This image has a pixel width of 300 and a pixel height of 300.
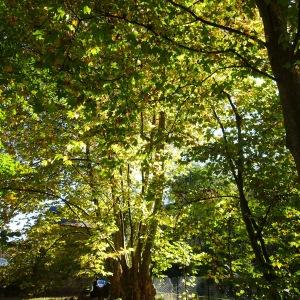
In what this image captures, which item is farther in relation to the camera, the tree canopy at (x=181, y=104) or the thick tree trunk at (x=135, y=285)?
the thick tree trunk at (x=135, y=285)

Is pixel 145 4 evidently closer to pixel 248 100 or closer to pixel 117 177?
pixel 248 100

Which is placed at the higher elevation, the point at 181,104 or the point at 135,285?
the point at 181,104

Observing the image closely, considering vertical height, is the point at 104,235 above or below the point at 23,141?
below

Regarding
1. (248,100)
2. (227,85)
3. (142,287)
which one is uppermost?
(248,100)

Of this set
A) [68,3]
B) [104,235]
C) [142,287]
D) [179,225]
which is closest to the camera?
[68,3]

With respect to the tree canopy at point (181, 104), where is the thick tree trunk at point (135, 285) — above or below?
below

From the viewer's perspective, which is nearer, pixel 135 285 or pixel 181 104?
pixel 181 104

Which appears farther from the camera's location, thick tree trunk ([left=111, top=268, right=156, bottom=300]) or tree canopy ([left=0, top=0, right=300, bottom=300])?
thick tree trunk ([left=111, top=268, right=156, bottom=300])

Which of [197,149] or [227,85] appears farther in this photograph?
[197,149]

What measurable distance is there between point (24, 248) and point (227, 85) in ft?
49.5

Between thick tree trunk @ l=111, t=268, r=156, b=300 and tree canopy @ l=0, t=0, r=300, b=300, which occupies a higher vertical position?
tree canopy @ l=0, t=0, r=300, b=300

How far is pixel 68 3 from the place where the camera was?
6742mm

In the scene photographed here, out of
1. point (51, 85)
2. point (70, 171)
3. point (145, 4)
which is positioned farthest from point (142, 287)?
point (145, 4)

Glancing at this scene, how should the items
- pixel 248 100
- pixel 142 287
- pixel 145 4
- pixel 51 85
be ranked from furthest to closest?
pixel 142 287 < pixel 248 100 < pixel 51 85 < pixel 145 4
